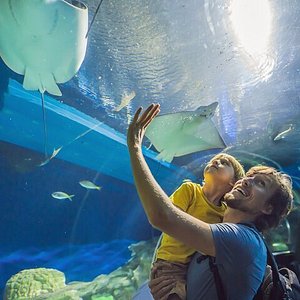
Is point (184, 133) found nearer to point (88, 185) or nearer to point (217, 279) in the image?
point (88, 185)

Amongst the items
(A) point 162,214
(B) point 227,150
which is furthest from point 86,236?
(A) point 162,214

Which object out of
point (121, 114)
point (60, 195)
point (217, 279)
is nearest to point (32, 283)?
point (60, 195)

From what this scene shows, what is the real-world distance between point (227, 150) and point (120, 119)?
171 centimetres

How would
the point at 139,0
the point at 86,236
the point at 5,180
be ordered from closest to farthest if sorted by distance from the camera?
the point at 139,0, the point at 5,180, the point at 86,236

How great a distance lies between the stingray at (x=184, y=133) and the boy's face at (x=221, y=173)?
2144mm

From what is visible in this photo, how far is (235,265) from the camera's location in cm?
118

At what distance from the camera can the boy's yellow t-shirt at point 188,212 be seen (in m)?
1.51

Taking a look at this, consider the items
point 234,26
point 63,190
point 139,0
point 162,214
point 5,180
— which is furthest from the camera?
point 63,190

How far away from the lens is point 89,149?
4.12 m

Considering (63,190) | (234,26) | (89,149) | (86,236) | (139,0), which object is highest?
(234,26)

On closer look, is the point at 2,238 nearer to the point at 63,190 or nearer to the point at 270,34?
the point at 63,190

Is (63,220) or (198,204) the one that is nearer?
(198,204)

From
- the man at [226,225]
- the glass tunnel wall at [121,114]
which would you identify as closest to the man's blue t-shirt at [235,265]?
the man at [226,225]

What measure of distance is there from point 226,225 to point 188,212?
1.55ft
